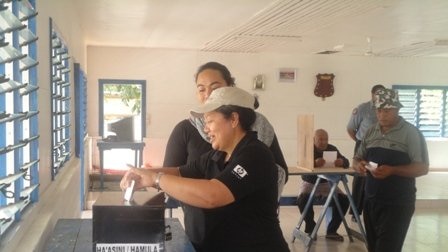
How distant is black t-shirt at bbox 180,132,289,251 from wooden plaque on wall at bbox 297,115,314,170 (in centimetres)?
288

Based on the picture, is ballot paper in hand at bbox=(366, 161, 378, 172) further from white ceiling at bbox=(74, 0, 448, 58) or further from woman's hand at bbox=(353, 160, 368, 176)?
white ceiling at bbox=(74, 0, 448, 58)

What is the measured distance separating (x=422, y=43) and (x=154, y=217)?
272 inches

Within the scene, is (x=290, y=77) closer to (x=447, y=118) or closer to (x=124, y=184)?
(x=447, y=118)

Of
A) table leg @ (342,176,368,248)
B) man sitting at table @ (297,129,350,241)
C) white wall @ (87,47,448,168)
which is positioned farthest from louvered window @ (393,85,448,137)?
table leg @ (342,176,368,248)

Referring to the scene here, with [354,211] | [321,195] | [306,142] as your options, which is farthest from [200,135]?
[321,195]

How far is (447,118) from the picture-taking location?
9.69 m

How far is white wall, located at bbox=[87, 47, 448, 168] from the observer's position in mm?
8398

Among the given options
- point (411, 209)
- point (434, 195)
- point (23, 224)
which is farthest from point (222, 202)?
point (434, 195)

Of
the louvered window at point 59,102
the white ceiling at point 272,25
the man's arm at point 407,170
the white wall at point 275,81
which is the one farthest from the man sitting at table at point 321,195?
the white wall at point 275,81

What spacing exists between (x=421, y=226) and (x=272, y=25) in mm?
3115

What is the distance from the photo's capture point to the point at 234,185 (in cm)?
149

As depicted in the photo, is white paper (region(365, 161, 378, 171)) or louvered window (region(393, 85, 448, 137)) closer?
white paper (region(365, 161, 378, 171))

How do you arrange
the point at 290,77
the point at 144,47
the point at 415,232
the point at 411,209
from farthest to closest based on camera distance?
the point at 290,77 → the point at 144,47 → the point at 415,232 → the point at 411,209

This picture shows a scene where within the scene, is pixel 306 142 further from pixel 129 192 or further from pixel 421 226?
pixel 129 192
